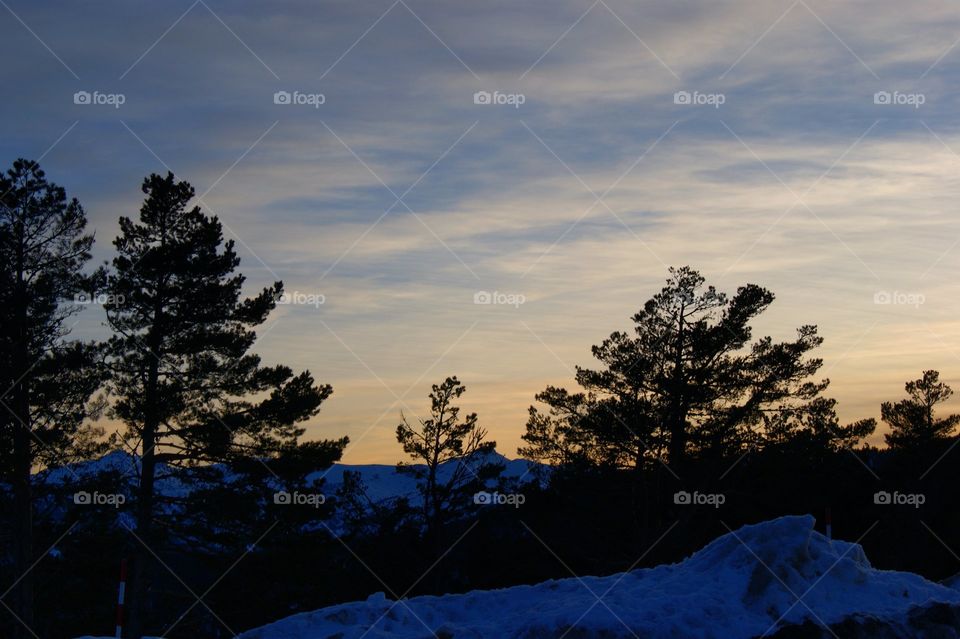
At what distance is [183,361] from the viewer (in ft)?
80.8

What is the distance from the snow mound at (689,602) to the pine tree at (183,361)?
1205 centimetres

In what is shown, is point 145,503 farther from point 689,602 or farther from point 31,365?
point 689,602

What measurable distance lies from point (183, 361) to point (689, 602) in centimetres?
1623

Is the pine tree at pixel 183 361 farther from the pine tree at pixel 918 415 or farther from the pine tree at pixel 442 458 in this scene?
the pine tree at pixel 918 415

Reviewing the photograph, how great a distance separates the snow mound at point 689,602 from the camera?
38.8ft

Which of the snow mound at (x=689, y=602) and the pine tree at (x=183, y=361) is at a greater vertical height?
the pine tree at (x=183, y=361)

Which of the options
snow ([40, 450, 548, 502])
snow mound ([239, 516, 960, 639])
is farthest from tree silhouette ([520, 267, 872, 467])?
snow mound ([239, 516, 960, 639])

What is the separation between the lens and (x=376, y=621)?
1254 centimetres

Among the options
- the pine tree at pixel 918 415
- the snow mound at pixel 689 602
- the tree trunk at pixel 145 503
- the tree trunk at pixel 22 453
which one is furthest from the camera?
the pine tree at pixel 918 415

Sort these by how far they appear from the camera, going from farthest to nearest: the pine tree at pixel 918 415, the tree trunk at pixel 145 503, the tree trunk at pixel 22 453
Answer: the pine tree at pixel 918 415 → the tree trunk at pixel 22 453 → the tree trunk at pixel 145 503

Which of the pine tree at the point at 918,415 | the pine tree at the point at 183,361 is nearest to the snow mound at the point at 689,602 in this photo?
the pine tree at the point at 183,361

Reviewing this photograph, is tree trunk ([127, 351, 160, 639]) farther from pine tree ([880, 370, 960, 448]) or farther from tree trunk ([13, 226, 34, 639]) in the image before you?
pine tree ([880, 370, 960, 448])

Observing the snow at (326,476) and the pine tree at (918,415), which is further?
the pine tree at (918,415)

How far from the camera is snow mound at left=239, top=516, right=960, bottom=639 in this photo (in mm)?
11836
